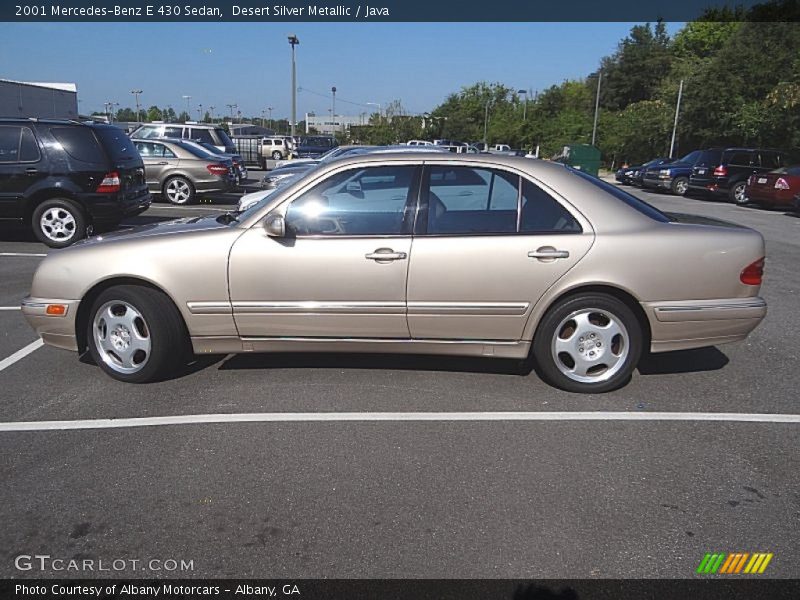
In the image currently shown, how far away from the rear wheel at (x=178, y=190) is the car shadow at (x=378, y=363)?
11.5 m

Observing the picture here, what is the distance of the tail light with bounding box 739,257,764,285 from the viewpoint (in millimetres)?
4312

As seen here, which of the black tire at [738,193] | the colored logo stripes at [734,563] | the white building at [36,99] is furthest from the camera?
the white building at [36,99]

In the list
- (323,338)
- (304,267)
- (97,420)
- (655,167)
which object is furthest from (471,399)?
(655,167)

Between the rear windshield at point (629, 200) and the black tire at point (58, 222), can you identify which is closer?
the rear windshield at point (629, 200)

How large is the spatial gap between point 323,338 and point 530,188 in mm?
1704

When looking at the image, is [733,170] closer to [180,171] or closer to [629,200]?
[180,171]

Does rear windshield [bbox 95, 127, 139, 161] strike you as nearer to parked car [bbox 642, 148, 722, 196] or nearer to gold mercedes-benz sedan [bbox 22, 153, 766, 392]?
gold mercedes-benz sedan [bbox 22, 153, 766, 392]

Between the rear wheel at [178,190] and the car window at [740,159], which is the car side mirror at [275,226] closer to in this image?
the rear wheel at [178,190]

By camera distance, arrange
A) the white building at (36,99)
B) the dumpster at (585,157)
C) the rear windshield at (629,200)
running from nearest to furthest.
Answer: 1. the rear windshield at (629,200)
2. the dumpster at (585,157)
3. the white building at (36,99)

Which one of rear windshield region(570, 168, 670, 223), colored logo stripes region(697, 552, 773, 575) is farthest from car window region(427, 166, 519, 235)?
colored logo stripes region(697, 552, 773, 575)

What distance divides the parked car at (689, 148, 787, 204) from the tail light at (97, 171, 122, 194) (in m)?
18.1

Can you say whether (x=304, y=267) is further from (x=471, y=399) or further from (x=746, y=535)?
(x=746, y=535)

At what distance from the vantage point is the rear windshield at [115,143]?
959 centimetres

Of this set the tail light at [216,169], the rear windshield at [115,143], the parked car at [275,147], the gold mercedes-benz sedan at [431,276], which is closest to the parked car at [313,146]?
the parked car at [275,147]
